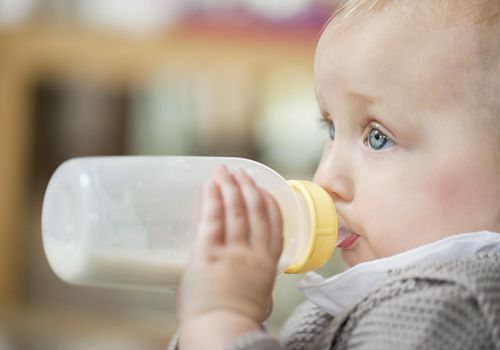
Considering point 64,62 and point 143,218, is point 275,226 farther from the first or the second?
point 64,62

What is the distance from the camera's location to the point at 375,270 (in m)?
0.79

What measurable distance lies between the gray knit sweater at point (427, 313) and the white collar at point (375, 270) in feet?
0.08

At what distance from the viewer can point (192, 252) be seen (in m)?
0.70

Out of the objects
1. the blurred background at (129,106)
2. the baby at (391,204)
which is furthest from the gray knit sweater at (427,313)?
the blurred background at (129,106)

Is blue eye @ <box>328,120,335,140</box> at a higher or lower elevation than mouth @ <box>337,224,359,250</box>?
higher

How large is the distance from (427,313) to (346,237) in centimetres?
18

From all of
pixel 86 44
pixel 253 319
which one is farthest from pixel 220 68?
pixel 253 319

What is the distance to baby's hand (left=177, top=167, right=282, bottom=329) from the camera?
68 cm

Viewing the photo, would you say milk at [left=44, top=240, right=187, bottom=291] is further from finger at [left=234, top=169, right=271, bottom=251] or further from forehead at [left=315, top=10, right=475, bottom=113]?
forehead at [left=315, top=10, right=475, bottom=113]

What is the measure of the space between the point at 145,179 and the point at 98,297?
1.89 m

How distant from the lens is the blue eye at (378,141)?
81 centimetres

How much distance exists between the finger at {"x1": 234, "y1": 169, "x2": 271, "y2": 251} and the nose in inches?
4.8

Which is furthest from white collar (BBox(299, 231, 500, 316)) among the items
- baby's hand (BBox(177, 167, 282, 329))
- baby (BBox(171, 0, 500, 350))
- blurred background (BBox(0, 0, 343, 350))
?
blurred background (BBox(0, 0, 343, 350))

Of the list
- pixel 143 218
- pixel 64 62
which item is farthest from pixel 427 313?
pixel 64 62
